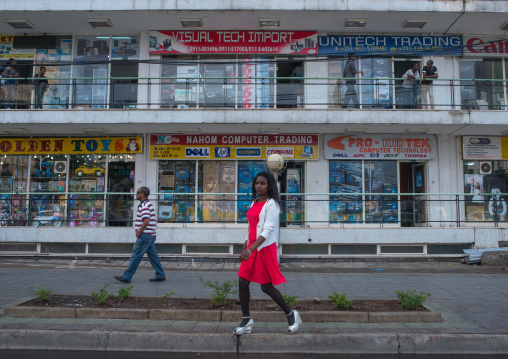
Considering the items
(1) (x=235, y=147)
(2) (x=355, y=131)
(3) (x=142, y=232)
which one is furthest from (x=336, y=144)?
(3) (x=142, y=232)

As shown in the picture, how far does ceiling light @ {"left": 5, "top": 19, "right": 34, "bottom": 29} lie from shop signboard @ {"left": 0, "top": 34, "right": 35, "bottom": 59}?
695 mm

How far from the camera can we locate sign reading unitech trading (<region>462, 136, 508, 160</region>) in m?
13.4

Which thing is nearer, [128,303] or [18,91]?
[128,303]

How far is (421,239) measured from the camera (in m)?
11.8

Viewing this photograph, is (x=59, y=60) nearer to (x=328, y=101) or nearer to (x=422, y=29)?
(x=328, y=101)

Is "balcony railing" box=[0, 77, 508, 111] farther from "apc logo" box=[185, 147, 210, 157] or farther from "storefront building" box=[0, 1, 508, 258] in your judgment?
"apc logo" box=[185, 147, 210, 157]

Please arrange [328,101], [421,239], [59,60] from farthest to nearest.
Answer: [59,60], [328,101], [421,239]

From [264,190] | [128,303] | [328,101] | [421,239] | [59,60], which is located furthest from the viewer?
[59,60]

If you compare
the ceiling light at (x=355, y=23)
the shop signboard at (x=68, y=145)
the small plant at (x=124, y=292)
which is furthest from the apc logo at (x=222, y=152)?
the small plant at (x=124, y=292)

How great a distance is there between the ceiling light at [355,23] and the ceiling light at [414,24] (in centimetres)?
138

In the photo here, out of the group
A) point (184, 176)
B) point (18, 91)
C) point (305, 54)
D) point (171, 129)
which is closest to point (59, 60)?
point (18, 91)

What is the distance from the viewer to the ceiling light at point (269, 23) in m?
12.9

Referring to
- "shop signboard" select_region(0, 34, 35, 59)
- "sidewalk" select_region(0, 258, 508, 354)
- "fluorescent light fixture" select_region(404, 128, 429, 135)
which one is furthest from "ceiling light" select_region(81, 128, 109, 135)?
"fluorescent light fixture" select_region(404, 128, 429, 135)

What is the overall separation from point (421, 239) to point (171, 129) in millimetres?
8472
